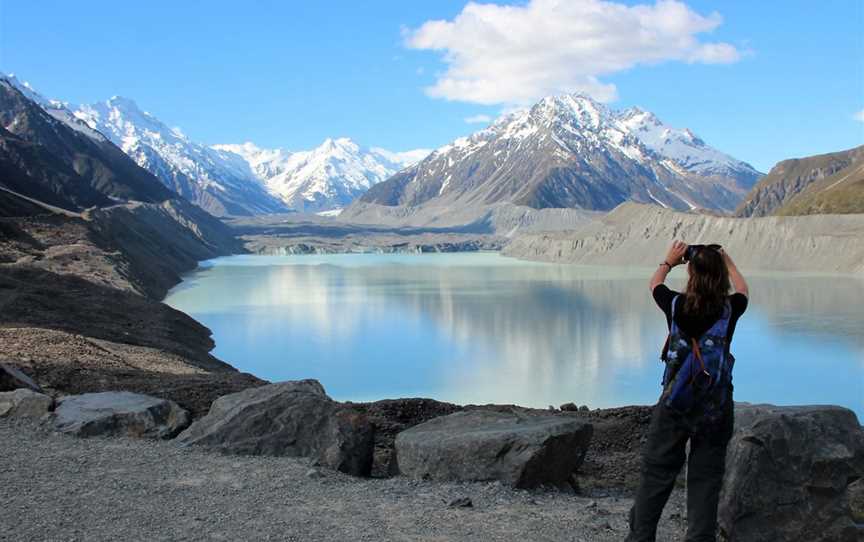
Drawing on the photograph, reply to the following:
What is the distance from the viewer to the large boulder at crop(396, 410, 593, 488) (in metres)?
6.54

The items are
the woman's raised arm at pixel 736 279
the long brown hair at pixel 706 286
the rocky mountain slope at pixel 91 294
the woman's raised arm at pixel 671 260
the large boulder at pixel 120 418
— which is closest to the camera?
the long brown hair at pixel 706 286

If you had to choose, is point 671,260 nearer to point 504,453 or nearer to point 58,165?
point 504,453

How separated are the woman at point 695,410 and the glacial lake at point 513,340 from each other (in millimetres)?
12903

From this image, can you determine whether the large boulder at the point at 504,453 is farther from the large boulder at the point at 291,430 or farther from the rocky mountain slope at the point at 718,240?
the rocky mountain slope at the point at 718,240

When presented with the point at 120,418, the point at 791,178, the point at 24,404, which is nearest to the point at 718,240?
the point at 120,418

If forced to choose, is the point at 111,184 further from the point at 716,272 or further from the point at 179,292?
the point at 716,272

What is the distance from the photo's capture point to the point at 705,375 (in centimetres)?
428

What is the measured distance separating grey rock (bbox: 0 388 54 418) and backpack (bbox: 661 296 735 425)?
6.39 m

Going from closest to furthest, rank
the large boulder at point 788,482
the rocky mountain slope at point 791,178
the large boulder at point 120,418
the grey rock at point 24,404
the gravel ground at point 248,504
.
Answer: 1. the large boulder at point 788,482
2. the gravel ground at point 248,504
3. the large boulder at point 120,418
4. the grey rock at point 24,404
5. the rocky mountain slope at point 791,178

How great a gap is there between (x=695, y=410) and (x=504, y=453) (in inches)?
100

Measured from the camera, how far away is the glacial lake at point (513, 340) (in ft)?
63.9

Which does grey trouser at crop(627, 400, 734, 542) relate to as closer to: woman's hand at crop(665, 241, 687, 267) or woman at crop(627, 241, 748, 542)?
woman at crop(627, 241, 748, 542)

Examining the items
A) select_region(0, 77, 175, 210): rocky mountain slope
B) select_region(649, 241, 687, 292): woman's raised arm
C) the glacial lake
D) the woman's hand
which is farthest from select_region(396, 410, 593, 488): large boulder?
select_region(0, 77, 175, 210): rocky mountain slope

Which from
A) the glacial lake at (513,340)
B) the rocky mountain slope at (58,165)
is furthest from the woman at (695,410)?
the rocky mountain slope at (58,165)
